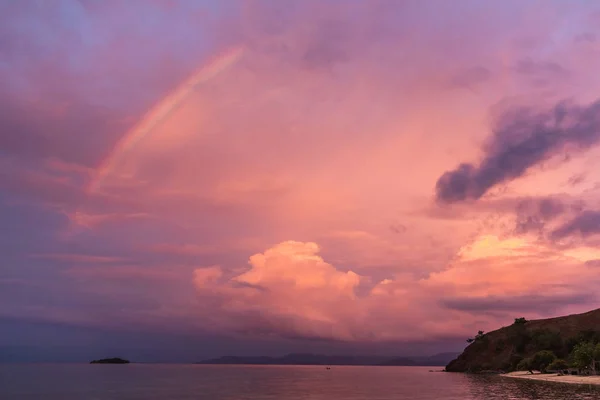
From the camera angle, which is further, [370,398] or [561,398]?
[370,398]

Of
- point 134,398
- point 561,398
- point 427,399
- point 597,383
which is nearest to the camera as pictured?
point 561,398

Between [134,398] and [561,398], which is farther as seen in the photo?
[134,398]

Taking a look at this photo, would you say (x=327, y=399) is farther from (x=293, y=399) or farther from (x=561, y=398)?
(x=561, y=398)

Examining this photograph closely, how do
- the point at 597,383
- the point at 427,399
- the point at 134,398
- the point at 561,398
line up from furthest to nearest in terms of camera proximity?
the point at 597,383 → the point at 134,398 → the point at 427,399 → the point at 561,398

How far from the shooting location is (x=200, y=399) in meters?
136

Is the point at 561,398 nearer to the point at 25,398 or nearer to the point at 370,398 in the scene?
the point at 370,398

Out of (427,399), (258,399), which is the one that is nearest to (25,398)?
(258,399)

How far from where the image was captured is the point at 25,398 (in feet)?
480

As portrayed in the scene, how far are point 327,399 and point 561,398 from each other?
186ft

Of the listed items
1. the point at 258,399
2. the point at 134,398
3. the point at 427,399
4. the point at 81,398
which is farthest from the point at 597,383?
the point at 81,398

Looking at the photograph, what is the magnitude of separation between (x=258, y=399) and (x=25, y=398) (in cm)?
7216

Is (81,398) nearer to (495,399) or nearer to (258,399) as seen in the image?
(258,399)

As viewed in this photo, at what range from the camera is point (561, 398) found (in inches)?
4616

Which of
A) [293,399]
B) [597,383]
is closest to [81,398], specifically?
[293,399]
